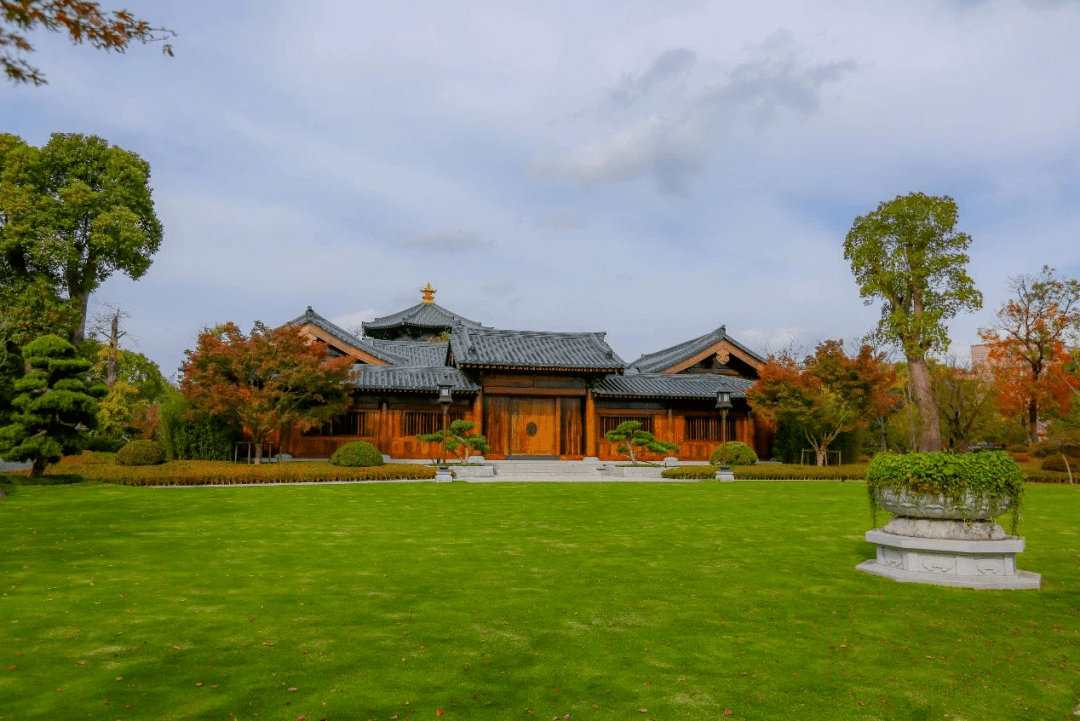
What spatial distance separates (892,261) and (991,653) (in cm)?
2543

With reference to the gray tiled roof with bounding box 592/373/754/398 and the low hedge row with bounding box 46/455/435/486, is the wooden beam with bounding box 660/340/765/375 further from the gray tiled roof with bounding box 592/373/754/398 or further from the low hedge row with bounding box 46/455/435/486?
the low hedge row with bounding box 46/455/435/486

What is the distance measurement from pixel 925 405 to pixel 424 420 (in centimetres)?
1951

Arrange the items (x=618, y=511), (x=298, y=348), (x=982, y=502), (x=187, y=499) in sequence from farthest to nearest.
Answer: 1. (x=298, y=348)
2. (x=187, y=499)
3. (x=618, y=511)
4. (x=982, y=502)

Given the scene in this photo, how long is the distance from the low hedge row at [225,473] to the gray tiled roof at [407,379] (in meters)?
4.56

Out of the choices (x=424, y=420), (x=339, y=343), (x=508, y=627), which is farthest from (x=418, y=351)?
(x=508, y=627)

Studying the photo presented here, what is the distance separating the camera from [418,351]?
116 feet

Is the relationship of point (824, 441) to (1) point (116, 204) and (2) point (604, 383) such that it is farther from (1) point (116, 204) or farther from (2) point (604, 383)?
(1) point (116, 204)

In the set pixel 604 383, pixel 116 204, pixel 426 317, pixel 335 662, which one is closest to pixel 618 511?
pixel 335 662

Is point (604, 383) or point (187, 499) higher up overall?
point (604, 383)

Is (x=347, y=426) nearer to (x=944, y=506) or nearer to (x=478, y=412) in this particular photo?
(x=478, y=412)

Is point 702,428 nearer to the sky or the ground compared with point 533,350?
nearer to the ground

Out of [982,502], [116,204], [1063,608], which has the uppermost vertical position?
[116,204]

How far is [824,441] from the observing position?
26.2 m

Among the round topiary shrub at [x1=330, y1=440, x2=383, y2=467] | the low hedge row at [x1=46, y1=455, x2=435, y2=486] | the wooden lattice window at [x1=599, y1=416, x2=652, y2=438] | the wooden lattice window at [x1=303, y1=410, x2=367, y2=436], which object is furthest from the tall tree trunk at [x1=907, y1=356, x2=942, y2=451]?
the wooden lattice window at [x1=303, y1=410, x2=367, y2=436]
